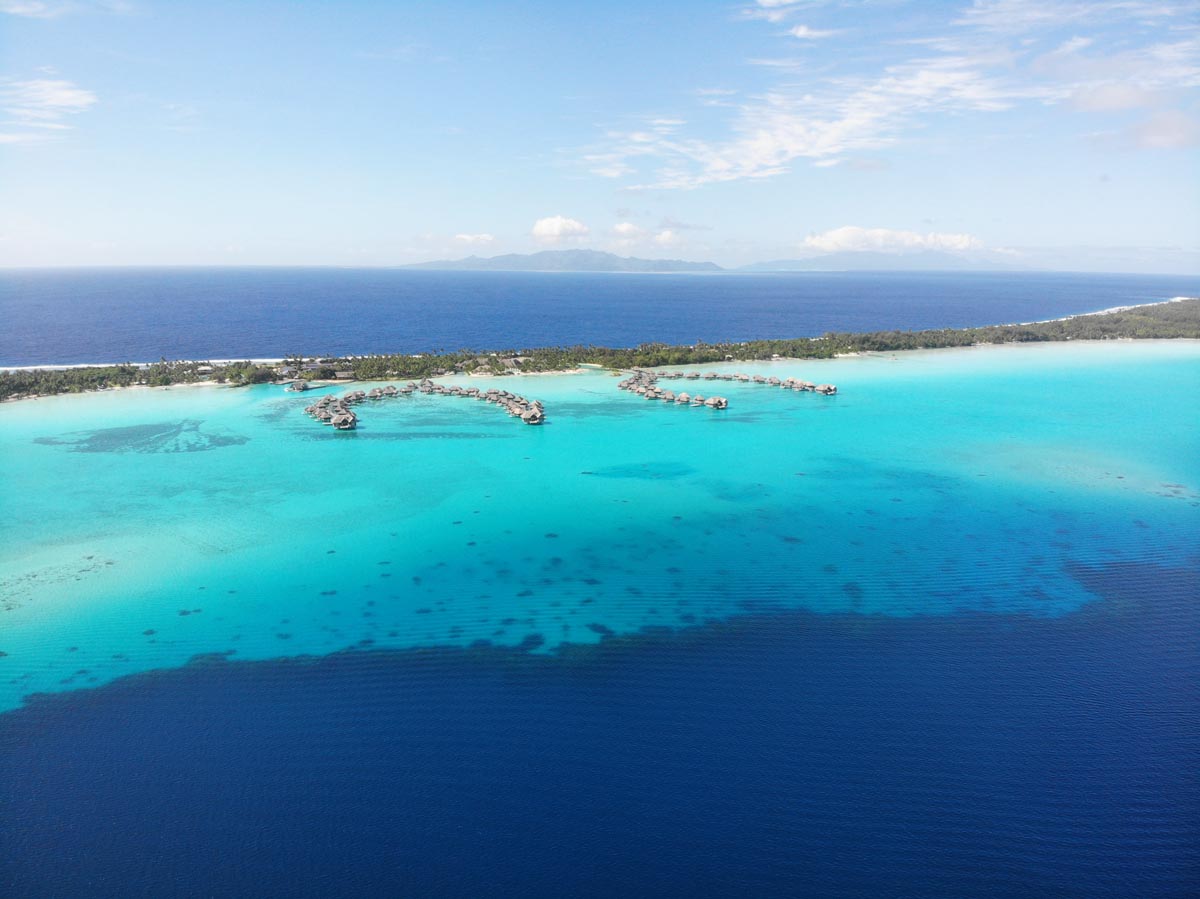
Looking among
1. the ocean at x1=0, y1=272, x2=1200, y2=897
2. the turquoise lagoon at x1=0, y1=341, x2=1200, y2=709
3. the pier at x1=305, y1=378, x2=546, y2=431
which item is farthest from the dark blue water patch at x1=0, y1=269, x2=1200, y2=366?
the ocean at x1=0, y1=272, x2=1200, y2=897

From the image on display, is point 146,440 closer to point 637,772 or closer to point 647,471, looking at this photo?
point 647,471

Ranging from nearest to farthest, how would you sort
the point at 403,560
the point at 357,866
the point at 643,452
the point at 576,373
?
the point at 357,866
the point at 403,560
the point at 643,452
the point at 576,373

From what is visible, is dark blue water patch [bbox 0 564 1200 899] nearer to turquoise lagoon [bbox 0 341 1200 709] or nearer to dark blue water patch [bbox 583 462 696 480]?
turquoise lagoon [bbox 0 341 1200 709]

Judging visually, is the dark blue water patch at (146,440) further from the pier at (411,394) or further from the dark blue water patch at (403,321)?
the dark blue water patch at (403,321)

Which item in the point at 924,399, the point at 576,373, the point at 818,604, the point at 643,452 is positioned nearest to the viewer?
the point at 818,604

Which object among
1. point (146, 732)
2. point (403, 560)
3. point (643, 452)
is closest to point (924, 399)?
point (643, 452)

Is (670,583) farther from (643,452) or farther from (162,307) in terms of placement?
(162,307)

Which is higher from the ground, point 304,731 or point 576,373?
point 576,373
